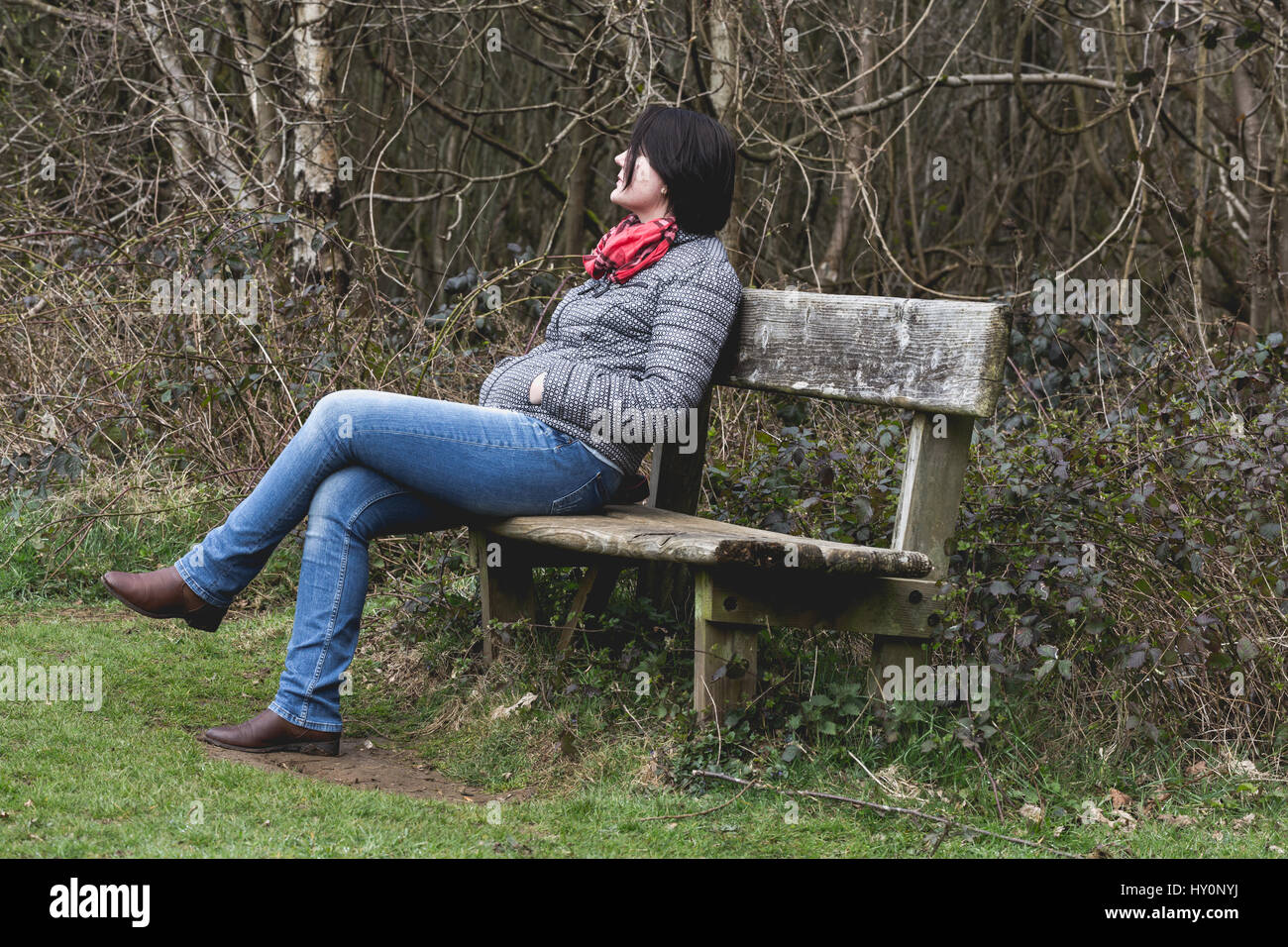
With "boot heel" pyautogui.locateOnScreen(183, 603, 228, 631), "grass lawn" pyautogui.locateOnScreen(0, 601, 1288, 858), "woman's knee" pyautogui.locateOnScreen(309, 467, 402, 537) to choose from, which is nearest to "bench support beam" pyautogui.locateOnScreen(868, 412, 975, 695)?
"grass lawn" pyautogui.locateOnScreen(0, 601, 1288, 858)

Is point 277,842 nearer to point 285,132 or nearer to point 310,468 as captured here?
point 310,468

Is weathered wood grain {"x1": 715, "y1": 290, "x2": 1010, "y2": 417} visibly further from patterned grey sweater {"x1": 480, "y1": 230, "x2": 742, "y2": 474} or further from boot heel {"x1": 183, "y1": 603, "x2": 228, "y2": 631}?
boot heel {"x1": 183, "y1": 603, "x2": 228, "y2": 631}

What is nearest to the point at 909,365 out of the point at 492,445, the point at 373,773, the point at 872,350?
the point at 872,350

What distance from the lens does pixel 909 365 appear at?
333cm

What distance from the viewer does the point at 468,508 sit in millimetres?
3494

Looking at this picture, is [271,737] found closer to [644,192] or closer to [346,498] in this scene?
[346,498]

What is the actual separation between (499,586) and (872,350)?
1.26m

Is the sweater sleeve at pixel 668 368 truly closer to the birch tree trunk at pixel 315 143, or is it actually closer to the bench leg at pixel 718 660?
the bench leg at pixel 718 660

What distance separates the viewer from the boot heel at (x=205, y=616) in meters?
3.41

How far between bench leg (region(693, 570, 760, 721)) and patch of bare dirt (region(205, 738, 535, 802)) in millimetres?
464

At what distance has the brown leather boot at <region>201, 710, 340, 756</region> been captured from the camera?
333cm

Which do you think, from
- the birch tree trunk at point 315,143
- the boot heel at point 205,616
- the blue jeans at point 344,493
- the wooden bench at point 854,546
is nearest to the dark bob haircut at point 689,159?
the wooden bench at point 854,546

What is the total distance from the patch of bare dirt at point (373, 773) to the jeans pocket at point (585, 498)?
28.0 inches
